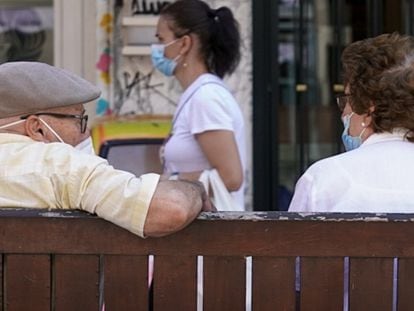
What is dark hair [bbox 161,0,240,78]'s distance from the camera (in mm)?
4449

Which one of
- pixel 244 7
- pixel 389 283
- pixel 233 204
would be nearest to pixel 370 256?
pixel 389 283

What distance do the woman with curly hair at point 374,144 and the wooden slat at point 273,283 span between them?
0.29 m

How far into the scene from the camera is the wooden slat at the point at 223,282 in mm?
2818

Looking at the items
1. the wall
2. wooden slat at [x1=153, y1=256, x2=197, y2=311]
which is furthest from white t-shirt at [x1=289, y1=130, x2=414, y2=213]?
the wall

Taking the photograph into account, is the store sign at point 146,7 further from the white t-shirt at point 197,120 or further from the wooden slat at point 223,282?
the wooden slat at point 223,282

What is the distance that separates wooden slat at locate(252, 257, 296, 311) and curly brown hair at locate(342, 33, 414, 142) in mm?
570

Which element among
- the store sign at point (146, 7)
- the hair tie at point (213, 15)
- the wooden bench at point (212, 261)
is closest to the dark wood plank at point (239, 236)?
the wooden bench at point (212, 261)

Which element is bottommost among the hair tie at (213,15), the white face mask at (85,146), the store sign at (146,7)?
the white face mask at (85,146)

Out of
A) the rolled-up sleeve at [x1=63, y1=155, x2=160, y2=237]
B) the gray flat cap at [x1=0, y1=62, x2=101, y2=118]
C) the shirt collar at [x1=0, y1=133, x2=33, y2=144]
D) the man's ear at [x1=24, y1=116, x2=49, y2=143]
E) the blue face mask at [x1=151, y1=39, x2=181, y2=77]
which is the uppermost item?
the blue face mask at [x1=151, y1=39, x2=181, y2=77]

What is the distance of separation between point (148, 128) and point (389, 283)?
2.87 metres

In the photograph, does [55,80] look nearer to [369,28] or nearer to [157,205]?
[157,205]

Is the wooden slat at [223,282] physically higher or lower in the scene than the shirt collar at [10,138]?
lower

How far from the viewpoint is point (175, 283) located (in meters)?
2.83

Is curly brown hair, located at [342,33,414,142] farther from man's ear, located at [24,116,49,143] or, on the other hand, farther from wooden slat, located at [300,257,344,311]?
man's ear, located at [24,116,49,143]
